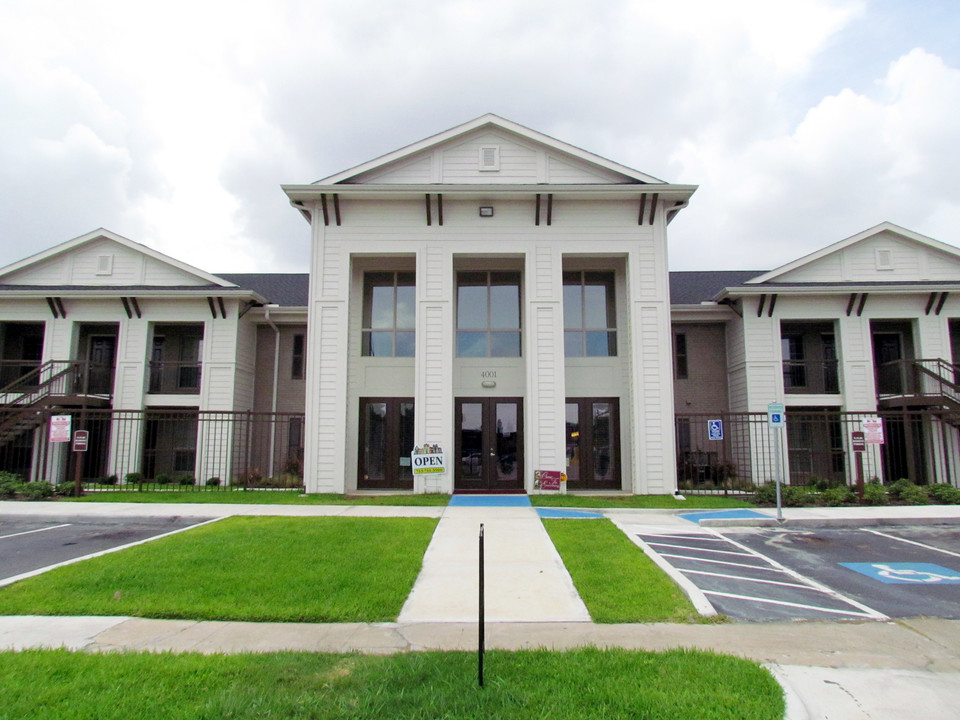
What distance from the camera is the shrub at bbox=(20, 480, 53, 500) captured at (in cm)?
1478

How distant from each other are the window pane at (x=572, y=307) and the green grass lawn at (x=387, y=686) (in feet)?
45.0

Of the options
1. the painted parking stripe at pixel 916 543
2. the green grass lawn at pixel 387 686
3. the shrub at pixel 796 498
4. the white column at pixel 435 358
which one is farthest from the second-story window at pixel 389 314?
the green grass lawn at pixel 387 686

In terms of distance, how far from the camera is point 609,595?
6.73 metres

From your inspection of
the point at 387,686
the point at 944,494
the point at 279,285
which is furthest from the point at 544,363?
the point at 279,285

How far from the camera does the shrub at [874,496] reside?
14.5 metres

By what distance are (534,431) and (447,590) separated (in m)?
9.24

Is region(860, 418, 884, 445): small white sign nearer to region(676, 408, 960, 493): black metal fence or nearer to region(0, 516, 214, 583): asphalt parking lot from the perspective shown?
region(676, 408, 960, 493): black metal fence

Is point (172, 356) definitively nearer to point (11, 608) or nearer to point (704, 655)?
point (11, 608)

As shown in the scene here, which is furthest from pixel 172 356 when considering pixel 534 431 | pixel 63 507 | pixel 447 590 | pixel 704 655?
pixel 704 655

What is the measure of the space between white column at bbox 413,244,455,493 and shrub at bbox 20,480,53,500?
9.12 meters

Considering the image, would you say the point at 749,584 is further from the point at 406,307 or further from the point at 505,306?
the point at 406,307

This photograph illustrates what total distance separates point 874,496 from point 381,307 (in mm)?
14006

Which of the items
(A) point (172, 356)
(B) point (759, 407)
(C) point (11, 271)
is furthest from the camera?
(A) point (172, 356)

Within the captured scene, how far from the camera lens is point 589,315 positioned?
59.7ft
